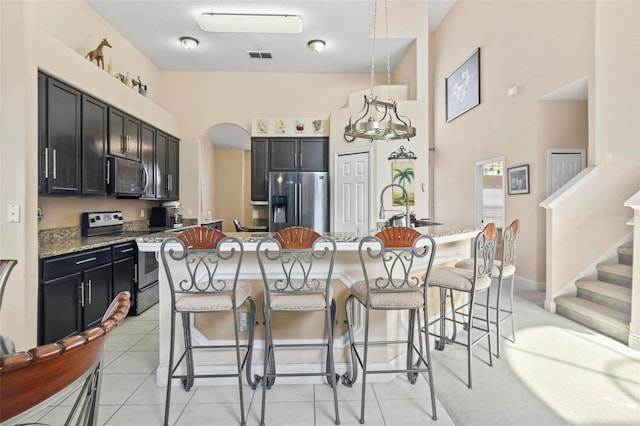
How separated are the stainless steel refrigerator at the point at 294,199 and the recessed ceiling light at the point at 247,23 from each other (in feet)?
6.97

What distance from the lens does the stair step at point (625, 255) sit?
3.52 metres

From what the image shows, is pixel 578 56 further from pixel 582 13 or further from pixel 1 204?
pixel 1 204

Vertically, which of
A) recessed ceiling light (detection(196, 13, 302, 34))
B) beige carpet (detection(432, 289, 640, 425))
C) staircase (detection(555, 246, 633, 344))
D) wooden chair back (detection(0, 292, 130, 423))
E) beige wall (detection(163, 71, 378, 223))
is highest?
recessed ceiling light (detection(196, 13, 302, 34))

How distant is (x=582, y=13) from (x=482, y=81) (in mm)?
1778

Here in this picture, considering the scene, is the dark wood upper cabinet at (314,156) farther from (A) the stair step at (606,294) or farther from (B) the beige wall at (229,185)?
(B) the beige wall at (229,185)

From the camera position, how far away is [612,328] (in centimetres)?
293

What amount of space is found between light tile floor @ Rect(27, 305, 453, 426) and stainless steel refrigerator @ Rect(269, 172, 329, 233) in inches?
127

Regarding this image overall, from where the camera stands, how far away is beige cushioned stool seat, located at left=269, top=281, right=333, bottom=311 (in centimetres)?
179

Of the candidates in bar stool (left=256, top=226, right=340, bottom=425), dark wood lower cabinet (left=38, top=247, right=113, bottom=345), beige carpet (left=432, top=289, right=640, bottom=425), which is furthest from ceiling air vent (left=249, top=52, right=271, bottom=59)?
beige carpet (left=432, top=289, right=640, bottom=425)

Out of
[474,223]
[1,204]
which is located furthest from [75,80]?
[474,223]

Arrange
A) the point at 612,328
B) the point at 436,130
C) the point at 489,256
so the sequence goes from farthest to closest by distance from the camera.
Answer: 1. the point at 436,130
2. the point at 612,328
3. the point at 489,256

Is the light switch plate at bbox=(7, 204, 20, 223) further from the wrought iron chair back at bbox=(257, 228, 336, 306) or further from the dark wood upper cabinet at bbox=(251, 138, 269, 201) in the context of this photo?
the dark wood upper cabinet at bbox=(251, 138, 269, 201)

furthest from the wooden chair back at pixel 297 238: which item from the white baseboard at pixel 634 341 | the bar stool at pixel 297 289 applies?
the white baseboard at pixel 634 341

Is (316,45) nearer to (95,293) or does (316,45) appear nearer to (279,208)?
(279,208)
